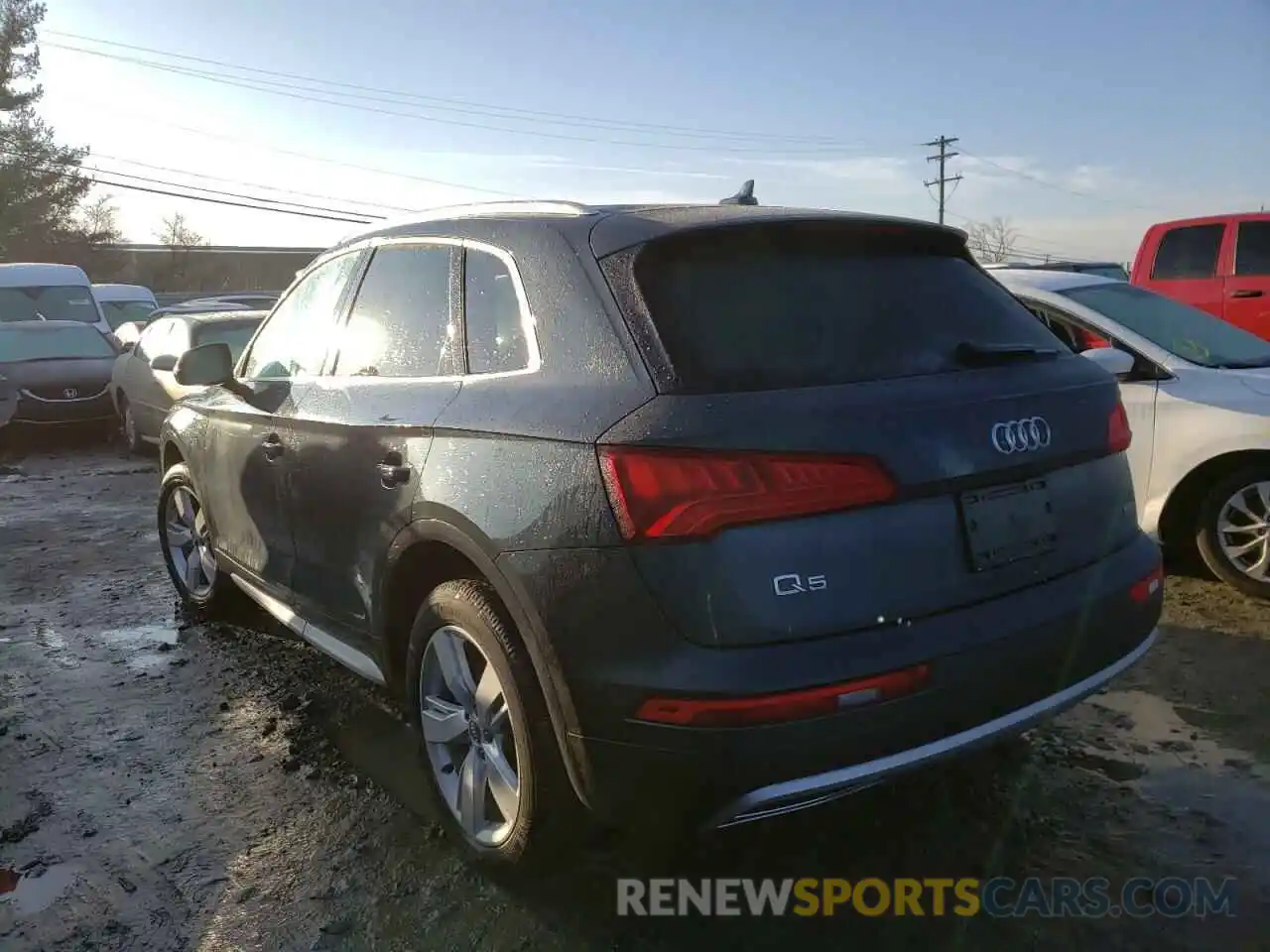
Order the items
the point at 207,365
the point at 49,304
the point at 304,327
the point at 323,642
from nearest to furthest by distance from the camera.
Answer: the point at 323,642 → the point at 304,327 → the point at 207,365 → the point at 49,304

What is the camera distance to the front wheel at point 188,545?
17.0 ft

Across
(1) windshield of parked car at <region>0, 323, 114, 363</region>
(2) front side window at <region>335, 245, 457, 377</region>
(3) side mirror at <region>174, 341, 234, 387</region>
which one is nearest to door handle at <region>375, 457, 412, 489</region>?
(2) front side window at <region>335, 245, 457, 377</region>

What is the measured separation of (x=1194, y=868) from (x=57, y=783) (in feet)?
11.9

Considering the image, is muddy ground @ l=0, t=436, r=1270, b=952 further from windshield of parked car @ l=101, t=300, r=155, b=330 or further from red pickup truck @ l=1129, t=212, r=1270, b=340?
windshield of parked car @ l=101, t=300, r=155, b=330

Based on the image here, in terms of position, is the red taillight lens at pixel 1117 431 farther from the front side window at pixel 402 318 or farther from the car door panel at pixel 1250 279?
the car door panel at pixel 1250 279

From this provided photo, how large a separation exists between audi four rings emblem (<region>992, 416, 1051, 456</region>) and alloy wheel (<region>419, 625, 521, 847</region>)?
138 cm

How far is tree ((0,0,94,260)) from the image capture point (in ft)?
138

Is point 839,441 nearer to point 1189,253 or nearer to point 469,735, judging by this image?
point 469,735

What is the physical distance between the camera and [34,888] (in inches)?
116

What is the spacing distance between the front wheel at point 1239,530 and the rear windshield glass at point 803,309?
2.68 m

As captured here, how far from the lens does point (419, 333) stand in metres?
3.26

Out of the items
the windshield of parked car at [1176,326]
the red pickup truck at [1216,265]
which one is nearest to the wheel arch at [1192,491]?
the windshield of parked car at [1176,326]

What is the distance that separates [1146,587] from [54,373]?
43.1ft

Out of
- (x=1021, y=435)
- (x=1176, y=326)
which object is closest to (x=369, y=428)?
(x=1021, y=435)
